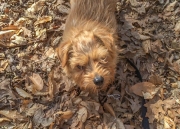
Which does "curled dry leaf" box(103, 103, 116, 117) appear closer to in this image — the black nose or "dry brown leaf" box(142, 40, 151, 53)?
the black nose

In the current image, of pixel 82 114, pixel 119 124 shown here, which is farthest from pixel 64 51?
pixel 119 124

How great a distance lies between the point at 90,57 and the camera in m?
3.74

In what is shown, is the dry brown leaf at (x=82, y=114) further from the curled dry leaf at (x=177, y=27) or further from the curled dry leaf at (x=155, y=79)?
the curled dry leaf at (x=177, y=27)

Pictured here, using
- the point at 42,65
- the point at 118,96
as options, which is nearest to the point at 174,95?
the point at 118,96

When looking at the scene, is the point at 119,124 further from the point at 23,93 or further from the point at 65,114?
the point at 23,93

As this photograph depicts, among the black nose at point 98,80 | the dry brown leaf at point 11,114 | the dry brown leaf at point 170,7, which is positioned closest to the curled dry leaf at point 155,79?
the black nose at point 98,80

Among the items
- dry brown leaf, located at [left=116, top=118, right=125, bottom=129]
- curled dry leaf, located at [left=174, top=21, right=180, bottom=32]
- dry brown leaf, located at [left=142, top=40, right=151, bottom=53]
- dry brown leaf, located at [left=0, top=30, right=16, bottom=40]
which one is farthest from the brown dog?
curled dry leaf, located at [left=174, top=21, right=180, bottom=32]

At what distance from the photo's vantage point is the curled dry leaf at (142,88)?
429cm

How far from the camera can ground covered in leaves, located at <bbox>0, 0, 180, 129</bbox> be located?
402 cm

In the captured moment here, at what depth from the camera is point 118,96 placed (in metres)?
4.29

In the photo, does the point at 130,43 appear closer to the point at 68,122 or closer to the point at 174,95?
the point at 174,95

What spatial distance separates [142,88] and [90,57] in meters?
1.11

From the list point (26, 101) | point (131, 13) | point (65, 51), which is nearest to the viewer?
point (65, 51)

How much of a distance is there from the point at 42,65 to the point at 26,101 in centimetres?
69
